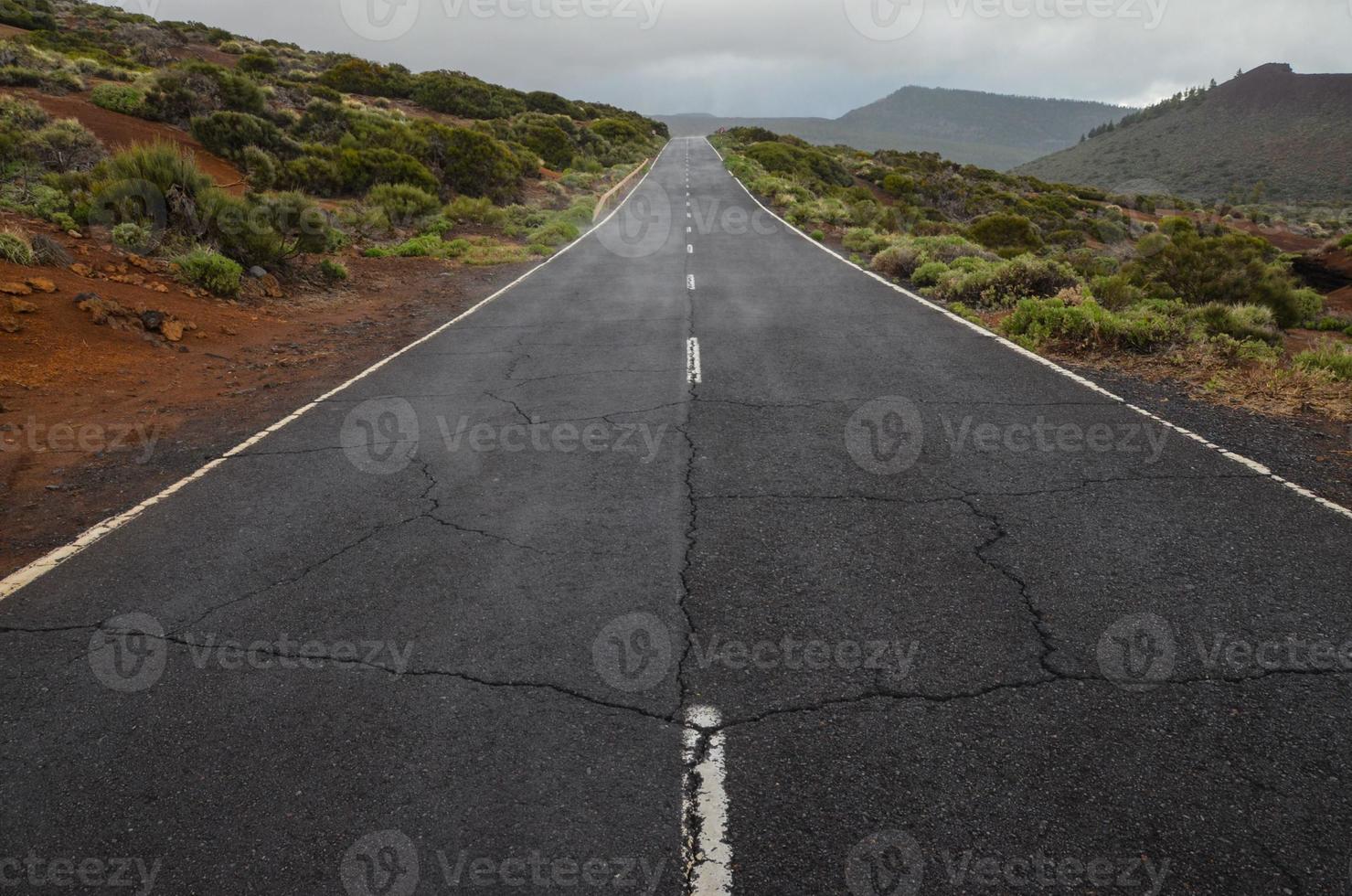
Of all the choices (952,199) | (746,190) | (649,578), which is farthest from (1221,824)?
(952,199)

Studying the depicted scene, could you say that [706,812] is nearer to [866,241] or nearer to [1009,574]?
[1009,574]

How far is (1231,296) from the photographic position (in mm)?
13719

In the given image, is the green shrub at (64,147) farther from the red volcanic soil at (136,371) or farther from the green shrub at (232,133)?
the red volcanic soil at (136,371)

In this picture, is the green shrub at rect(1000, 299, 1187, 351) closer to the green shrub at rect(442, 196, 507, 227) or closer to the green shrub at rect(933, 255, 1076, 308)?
the green shrub at rect(933, 255, 1076, 308)

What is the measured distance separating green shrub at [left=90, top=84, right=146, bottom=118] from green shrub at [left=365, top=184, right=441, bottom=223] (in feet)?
26.1

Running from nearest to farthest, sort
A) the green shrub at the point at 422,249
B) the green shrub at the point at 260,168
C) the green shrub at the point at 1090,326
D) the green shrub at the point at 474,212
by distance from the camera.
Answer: the green shrub at the point at 1090,326 < the green shrub at the point at 422,249 < the green shrub at the point at 260,168 < the green shrub at the point at 474,212

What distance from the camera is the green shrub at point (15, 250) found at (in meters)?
9.72

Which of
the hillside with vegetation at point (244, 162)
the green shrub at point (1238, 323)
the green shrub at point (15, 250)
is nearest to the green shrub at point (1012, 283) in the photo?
the green shrub at point (1238, 323)

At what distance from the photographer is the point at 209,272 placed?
11555 mm

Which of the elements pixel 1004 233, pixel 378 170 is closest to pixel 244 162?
pixel 378 170

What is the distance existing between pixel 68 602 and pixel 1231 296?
17388 millimetres

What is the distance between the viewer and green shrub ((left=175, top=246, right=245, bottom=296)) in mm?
11469

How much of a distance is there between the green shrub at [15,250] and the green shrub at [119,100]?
16.2 meters

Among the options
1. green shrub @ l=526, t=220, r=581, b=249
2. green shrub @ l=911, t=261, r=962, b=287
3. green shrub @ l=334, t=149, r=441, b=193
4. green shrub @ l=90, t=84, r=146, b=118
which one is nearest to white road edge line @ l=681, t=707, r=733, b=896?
green shrub @ l=911, t=261, r=962, b=287
